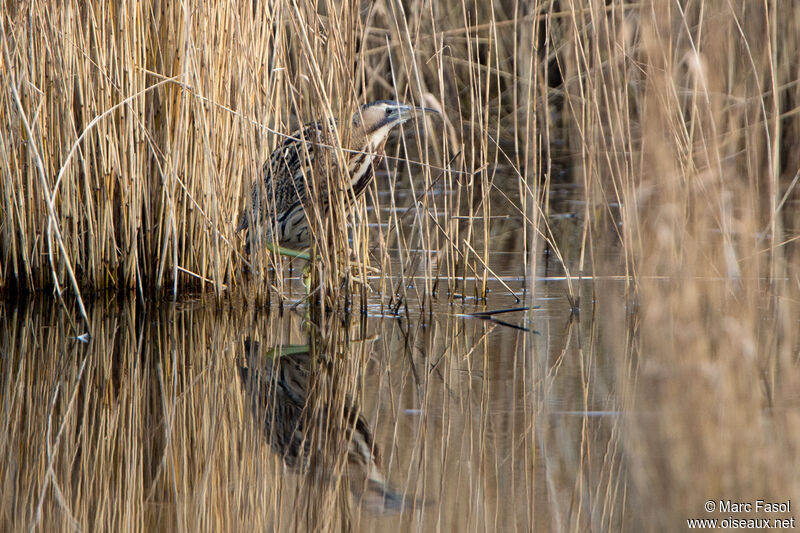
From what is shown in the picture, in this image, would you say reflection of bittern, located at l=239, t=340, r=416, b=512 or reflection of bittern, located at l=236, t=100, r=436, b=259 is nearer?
reflection of bittern, located at l=239, t=340, r=416, b=512

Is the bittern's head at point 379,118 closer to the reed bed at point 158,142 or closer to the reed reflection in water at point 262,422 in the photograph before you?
the reed bed at point 158,142

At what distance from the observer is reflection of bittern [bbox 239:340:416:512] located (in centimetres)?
205

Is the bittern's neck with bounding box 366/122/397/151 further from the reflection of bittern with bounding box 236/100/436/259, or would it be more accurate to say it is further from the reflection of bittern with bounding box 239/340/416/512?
the reflection of bittern with bounding box 239/340/416/512

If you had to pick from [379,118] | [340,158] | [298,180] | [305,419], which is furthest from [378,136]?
[305,419]

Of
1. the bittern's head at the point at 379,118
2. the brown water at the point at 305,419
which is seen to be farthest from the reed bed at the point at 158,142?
the bittern's head at the point at 379,118

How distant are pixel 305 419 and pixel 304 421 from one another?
0.6 inches

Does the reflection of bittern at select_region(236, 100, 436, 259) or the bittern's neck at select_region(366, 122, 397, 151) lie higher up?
the bittern's neck at select_region(366, 122, 397, 151)

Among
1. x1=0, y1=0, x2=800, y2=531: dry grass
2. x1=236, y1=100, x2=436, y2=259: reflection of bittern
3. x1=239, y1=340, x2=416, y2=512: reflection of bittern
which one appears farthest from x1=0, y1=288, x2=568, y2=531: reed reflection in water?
x1=236, y1=100, x2=436, y2=259: reflection of bittern

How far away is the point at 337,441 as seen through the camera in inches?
90.7

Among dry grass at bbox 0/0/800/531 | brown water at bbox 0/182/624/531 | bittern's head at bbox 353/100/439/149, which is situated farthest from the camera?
bittern's head at bbox 353/100/439/149

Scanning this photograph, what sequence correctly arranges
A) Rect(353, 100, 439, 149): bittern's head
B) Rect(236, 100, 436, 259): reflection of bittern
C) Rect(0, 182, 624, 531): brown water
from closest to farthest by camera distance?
Rect(0, 182, 624, 531): brown water < Rect(236, 100, 436, 259): reflection of bittern < Rect(353, 100, 439, 149): bittern's head

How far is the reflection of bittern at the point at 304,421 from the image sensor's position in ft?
6.72

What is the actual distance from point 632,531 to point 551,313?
1.71 meters

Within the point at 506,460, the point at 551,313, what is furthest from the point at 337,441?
the point at 551,313
